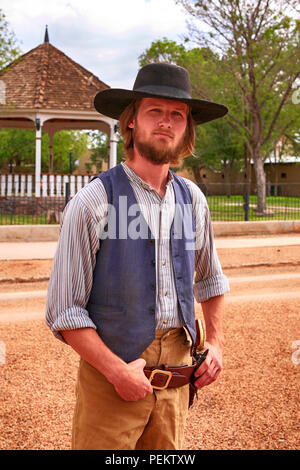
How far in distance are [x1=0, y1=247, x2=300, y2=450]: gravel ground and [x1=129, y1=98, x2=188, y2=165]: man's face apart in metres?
2.37

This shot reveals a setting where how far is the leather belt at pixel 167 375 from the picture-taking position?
199 cm

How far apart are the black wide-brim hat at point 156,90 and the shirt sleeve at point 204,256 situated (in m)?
0.40

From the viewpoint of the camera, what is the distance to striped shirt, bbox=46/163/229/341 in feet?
6.19

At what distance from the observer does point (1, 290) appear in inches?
322

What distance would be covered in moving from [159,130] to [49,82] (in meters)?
19.0

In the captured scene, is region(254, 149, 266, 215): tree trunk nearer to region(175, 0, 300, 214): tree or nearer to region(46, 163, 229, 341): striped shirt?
region(175, 0, 300, 214): tree

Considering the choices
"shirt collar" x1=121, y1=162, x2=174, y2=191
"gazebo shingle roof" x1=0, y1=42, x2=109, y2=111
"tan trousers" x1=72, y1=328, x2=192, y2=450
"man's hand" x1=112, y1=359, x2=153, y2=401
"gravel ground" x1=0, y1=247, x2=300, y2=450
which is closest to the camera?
"man's hand" x1=112, y1=359, x2=153, y2=401

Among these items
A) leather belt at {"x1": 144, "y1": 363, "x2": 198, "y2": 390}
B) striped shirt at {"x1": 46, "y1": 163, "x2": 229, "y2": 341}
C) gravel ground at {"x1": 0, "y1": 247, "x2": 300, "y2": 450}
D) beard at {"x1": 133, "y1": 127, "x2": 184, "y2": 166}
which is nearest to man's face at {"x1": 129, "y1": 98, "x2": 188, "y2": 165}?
beard at {"x1": 133, "y1": 127, "x2": 184, "y2": 166}

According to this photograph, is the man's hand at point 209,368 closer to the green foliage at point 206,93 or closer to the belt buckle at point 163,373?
the belt buckle at point 163,373

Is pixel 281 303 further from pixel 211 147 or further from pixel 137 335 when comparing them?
pixel 211 147

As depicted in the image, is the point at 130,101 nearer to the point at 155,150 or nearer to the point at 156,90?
the point at 156,90

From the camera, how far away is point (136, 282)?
1.95 metres

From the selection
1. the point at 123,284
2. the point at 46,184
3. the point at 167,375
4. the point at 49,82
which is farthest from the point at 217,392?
the point at 49,82

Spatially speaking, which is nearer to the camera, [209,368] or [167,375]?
[167,375]
